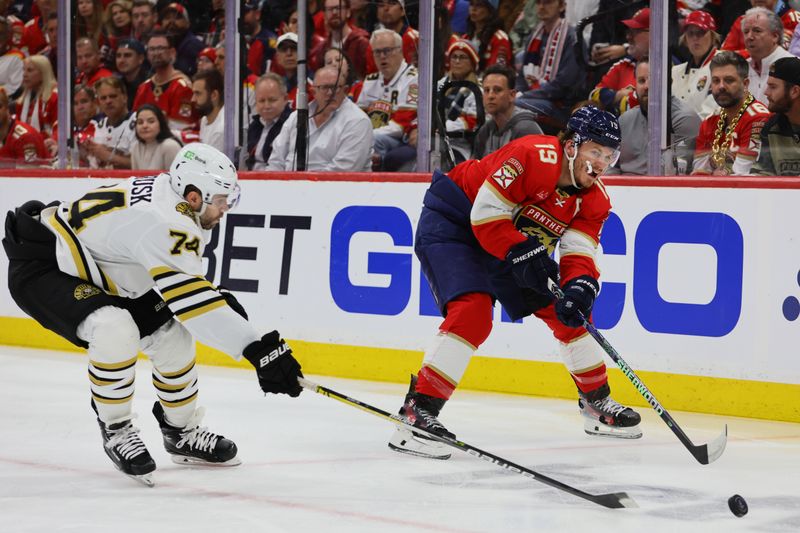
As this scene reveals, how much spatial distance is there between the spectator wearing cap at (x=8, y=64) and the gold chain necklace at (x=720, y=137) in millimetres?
4475

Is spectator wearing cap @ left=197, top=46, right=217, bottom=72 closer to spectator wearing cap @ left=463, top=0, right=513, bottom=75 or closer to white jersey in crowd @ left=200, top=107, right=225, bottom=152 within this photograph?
white jersey in crowd @ left=200, top=107, right=225, bottom=152

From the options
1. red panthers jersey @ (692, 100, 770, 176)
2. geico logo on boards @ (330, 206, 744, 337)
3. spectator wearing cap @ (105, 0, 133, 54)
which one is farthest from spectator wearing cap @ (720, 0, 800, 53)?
spectator wearing cap @ (105, 0, 133, 54)

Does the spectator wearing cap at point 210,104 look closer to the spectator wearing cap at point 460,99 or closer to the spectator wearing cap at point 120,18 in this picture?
the spectator wearing cap at point 120,18

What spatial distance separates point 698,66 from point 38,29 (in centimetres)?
420

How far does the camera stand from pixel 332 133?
602 centimetres

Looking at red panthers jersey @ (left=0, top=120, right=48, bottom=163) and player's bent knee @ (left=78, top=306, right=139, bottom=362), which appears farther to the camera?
red panthers jersey @ (left=0, top=120, right=48, bottom=163)

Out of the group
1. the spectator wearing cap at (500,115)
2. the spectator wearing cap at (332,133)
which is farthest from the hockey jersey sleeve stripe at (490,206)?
the spectator wearing cap at (332,133)

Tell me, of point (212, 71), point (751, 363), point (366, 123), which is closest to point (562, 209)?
point (751, 363)

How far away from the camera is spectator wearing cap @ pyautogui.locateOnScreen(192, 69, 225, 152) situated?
6430mm

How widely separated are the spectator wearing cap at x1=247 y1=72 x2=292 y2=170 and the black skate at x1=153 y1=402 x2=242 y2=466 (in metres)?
2.86

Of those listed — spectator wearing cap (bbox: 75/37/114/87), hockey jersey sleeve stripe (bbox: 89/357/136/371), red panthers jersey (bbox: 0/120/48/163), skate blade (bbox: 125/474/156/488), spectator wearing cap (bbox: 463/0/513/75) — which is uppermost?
spectator wearing cap (bbox: 463/0/513/75)

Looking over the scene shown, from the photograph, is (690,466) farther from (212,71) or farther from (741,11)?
(212,71)

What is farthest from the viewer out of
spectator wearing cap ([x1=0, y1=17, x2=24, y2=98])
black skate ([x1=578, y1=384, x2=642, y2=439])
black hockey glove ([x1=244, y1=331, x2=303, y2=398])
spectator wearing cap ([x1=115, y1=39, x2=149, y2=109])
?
spectator wearing cap ([x1=0, y1=17, x2=24, y2=98])

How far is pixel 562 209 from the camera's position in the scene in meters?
3.98
